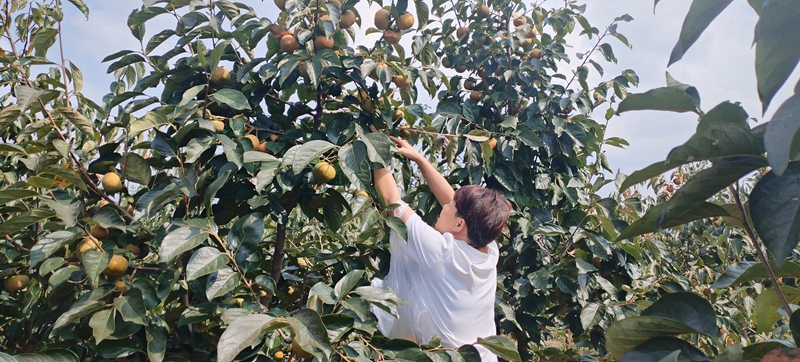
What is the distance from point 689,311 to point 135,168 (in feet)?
4.96

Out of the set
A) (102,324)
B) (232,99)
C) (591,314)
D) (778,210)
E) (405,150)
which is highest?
(232,99)

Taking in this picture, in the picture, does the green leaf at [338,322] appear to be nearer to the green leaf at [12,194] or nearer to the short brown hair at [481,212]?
the short brown hair at [481,212]

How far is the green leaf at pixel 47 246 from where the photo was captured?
1386 millimetres

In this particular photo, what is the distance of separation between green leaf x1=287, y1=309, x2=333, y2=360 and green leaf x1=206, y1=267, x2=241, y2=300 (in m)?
0.29

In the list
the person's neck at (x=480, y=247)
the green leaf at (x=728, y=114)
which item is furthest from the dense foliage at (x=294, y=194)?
the person's neck at (x=480, y=247)

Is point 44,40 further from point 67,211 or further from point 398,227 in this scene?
point 398,227

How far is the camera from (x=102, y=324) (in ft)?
4.38

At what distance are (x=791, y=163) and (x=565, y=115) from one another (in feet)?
7.63

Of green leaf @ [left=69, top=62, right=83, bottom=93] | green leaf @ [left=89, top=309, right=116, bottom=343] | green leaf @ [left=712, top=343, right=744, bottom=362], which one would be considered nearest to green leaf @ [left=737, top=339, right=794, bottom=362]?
green leaf @ [left=712, top=343, right=744, bottom=362]

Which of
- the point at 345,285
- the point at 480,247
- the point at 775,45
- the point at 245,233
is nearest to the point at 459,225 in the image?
the point at 480,247

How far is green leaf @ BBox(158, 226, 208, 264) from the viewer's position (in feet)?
4.30

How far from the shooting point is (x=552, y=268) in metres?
2.40

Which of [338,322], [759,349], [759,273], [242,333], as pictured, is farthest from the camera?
[338,322]

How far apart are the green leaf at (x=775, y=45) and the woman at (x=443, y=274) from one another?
131cm
